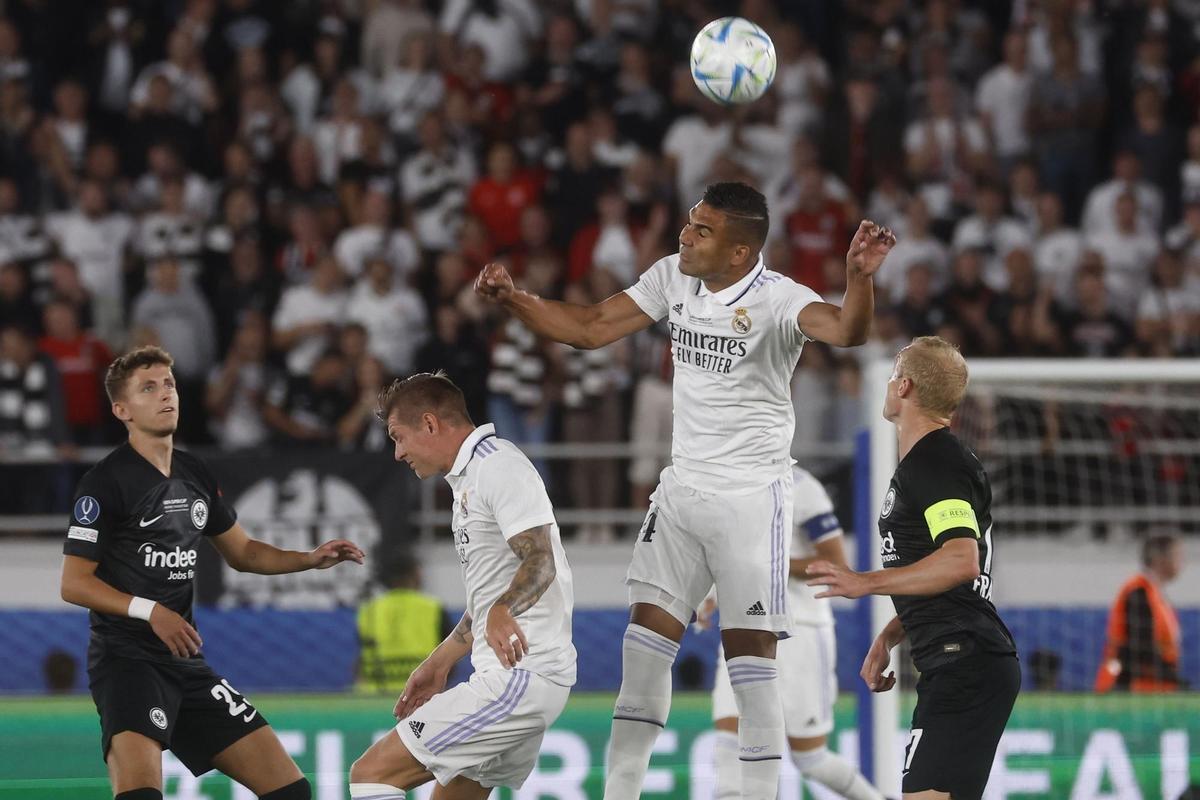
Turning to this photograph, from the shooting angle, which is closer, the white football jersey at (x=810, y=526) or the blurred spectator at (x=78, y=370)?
the white football jersey at (x=810, y=526)

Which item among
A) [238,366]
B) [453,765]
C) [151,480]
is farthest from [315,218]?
[453,765]

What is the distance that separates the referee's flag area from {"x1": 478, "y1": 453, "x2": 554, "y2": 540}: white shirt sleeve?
338 centimetres

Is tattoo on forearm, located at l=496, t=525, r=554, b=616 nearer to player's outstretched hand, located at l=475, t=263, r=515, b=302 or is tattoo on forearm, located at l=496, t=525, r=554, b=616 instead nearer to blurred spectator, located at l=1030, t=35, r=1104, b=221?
player's outstretched hand, located at l=475, t=263, r=515, b=302

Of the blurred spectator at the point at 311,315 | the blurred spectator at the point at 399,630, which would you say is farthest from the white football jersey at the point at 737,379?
the blurred spectator at the point at 311,315

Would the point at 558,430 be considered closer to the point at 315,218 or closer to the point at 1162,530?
the point at 315,218

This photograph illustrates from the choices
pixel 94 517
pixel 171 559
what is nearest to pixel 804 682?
pixel 171 559

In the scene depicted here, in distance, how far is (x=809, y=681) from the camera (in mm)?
8734

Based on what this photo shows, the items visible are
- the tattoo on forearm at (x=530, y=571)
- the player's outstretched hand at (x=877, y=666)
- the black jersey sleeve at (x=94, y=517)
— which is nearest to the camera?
the tattoo on forearm at (x=530, y=571)

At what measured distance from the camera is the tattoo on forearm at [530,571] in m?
5.93

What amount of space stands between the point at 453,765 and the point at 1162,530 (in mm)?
7112

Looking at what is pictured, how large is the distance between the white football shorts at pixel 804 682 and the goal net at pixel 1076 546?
0.86 feet

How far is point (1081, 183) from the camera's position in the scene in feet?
47.8

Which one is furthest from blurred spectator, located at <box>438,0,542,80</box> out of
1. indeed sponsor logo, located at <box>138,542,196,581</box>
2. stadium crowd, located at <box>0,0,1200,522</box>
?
indeed sponsor logo, located at <box>138,542,196,581</box>

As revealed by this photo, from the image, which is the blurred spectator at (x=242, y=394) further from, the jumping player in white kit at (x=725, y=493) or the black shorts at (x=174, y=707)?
the jumping player in white kit at (x=725, y=493)
